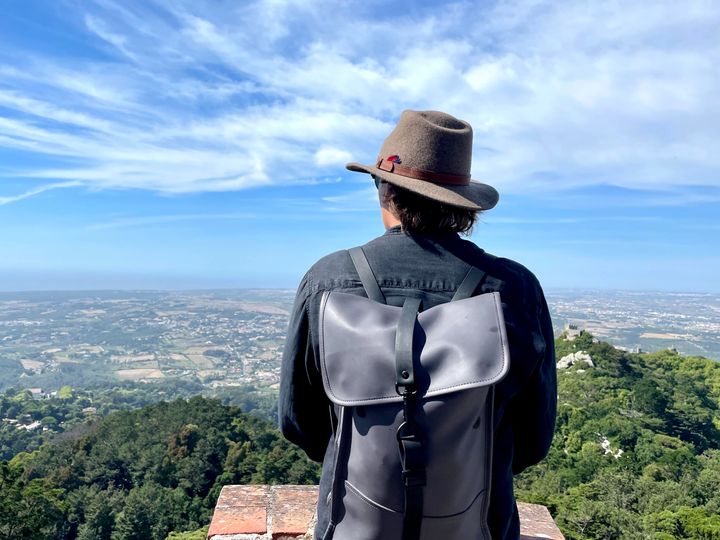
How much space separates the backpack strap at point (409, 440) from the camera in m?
1.03

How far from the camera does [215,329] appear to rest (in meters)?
97.1

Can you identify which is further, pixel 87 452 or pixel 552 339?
pixel 87 452

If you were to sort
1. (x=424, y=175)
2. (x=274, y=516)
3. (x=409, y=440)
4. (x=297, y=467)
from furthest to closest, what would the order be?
(x=297, y=467) → (x=274, y=516) → (x=424, y=175) → (x=409, y=440)

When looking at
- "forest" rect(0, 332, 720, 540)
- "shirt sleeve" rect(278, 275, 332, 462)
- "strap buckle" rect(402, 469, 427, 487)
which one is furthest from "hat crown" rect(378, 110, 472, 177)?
"forest" rect(0, 332, 720, 540)

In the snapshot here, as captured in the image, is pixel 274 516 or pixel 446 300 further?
pixel 274 516

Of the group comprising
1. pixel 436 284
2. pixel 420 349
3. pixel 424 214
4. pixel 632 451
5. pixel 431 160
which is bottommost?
pixel 632 451

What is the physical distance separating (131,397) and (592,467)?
170 feet

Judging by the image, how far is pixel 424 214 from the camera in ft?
4.31

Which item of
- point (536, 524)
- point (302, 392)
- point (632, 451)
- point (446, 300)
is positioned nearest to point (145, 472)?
point (632, 451)

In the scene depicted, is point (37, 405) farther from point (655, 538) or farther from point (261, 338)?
point (655, 538)

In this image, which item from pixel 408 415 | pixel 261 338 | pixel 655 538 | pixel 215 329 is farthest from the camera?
pixel 215 329

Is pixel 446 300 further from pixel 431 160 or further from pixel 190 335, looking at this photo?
pixel 190 335

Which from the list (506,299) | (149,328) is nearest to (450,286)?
(506,299)

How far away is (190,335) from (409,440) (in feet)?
334
